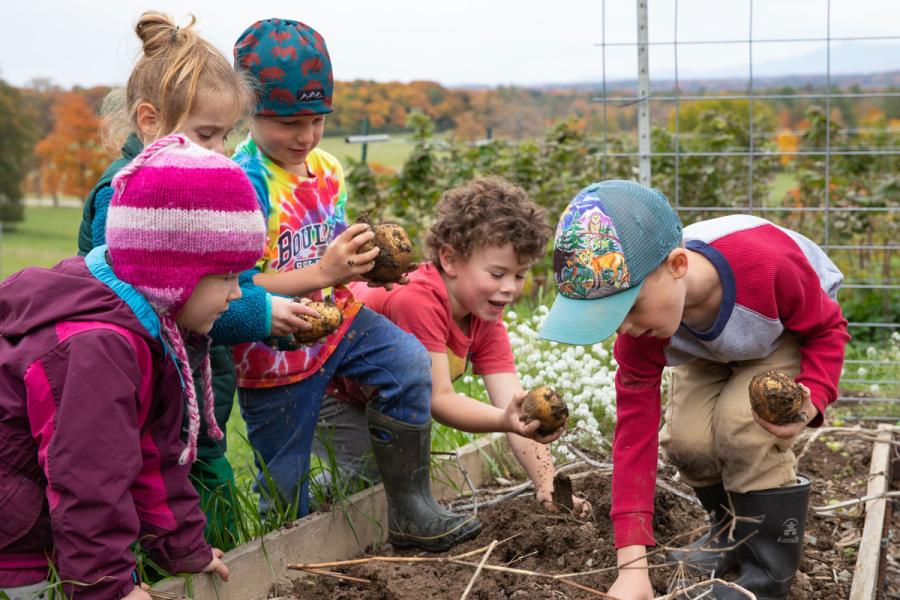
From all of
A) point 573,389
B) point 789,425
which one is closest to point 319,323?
point 789,425

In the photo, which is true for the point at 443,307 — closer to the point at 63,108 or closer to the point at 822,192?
the point at 822,192

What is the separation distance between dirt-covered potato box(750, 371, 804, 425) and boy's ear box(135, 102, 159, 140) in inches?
70.4

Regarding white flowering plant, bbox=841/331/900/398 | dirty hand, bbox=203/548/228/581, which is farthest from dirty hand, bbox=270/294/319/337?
white flowering plant, bbox=841/331/900/398

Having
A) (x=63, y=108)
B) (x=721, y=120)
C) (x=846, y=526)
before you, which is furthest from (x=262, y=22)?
(x=63, y=108)

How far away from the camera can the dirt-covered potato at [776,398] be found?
8.20 feet

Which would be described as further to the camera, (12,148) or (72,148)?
(12,148)

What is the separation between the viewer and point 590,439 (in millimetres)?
4133

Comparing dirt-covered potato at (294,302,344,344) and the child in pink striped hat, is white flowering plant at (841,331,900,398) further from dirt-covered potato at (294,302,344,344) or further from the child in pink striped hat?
the child in pink striped hat

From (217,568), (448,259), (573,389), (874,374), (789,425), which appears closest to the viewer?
(789,425)

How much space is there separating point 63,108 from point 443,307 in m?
16.4

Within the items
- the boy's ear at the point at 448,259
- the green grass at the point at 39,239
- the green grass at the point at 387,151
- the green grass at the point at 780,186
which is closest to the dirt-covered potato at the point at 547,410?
the boy's ear at the point at 448,259

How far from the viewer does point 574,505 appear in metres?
3.34

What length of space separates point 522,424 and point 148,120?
54.4 inches

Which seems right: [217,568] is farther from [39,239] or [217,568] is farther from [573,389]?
[39,239]
